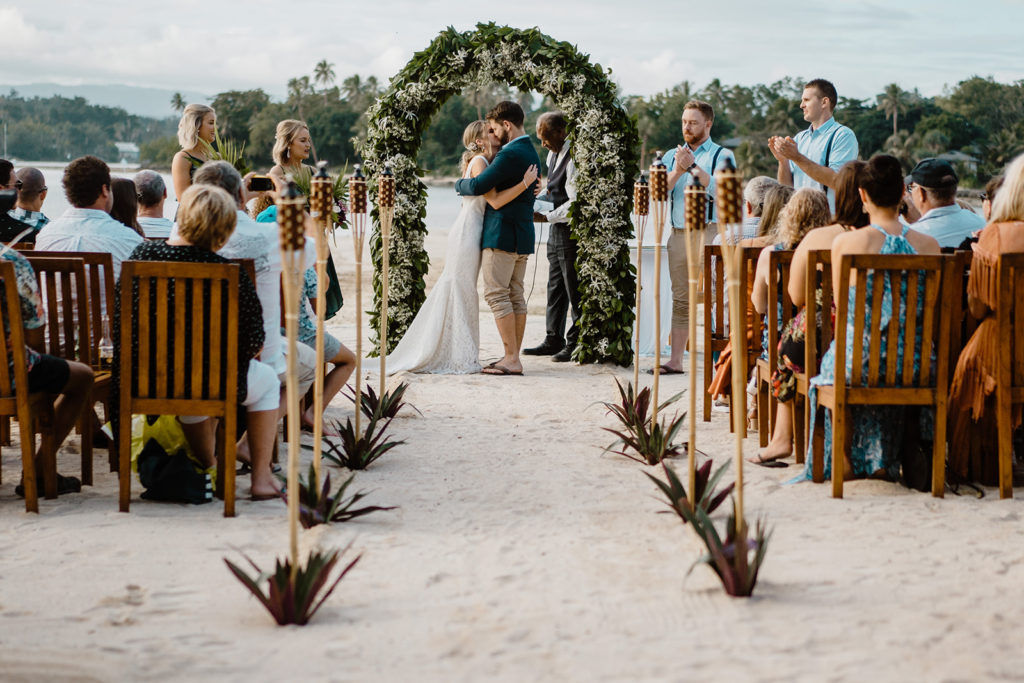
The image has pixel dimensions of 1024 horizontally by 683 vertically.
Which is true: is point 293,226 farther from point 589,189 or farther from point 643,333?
point 643,333

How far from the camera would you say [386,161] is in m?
9.16

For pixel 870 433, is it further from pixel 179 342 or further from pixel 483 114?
pixel 483 114

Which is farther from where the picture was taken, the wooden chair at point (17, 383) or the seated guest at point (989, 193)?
the seated guest at point (989, 193)

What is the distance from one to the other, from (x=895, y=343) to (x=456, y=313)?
4.39 meters

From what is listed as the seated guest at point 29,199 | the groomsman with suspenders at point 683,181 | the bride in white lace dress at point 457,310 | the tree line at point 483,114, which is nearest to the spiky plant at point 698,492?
the groomsman with suspenders at point 683,181

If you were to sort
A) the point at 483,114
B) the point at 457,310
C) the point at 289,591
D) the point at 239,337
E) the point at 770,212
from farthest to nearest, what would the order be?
the point at 483,114 < the point at 457,310 < the point at 770,212 < the point at 239,337 < the point at 289,591

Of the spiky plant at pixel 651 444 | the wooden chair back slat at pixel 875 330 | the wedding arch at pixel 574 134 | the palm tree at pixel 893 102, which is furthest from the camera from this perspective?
the palm tree at pixel 893 102

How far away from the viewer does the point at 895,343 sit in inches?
188

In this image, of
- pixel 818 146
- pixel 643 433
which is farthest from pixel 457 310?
pixel 643 433

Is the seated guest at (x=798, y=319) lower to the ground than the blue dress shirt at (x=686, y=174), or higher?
lower

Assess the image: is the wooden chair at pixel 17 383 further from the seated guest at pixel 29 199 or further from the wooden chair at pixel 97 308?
the seated guest at pixel 29 199

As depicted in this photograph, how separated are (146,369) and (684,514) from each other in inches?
92.6

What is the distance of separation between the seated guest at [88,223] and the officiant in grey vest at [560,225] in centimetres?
421

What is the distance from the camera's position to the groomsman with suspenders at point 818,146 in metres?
7.67
